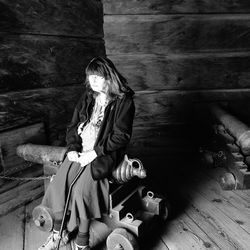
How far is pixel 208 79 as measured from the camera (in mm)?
3291

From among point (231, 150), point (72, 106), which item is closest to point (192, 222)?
point (231, 150)

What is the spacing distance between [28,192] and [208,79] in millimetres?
2050

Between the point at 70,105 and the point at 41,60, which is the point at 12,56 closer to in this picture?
the point at 41,60

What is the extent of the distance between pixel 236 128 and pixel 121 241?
1.47 metres

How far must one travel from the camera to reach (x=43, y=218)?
78.1 inches

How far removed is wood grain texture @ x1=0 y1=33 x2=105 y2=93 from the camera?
2.19 meters

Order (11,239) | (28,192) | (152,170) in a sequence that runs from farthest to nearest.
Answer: (152,170), (28,192), (11,239)

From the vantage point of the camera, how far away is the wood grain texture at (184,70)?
126 inches

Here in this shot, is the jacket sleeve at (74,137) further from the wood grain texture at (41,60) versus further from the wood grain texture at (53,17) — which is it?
the wood grain texture at (53,17)

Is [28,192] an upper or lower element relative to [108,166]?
lower

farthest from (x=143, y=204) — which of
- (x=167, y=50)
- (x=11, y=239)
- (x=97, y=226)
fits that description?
(x=167, y=50)

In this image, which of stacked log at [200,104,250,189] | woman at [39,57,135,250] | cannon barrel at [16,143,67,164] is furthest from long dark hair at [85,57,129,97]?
stacked log at [200,104,250,189]

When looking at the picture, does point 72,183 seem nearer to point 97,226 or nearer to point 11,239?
point 97,226

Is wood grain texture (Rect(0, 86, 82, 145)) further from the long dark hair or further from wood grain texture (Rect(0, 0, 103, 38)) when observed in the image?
the long dark hair
